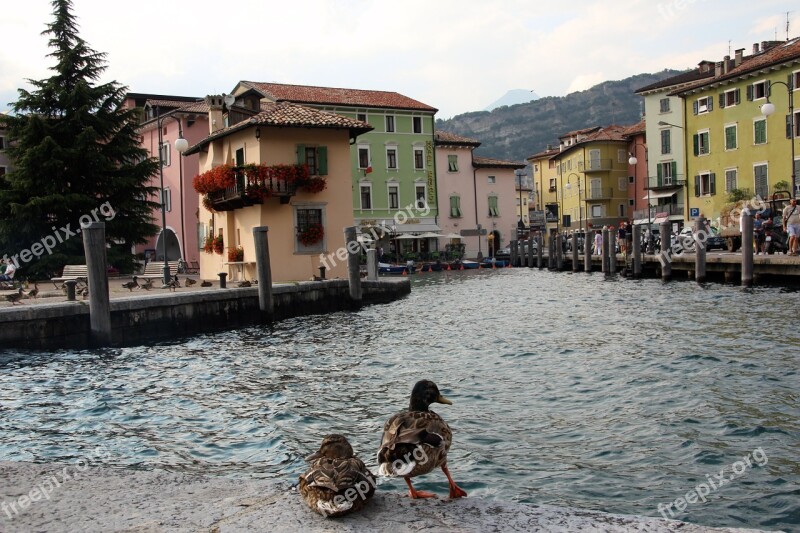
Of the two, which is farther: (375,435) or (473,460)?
(375,435)

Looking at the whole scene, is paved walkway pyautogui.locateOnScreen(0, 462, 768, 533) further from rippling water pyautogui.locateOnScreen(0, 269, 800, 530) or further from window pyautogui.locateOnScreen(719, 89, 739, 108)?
window pyautogui.locateOnScreen(719, 89, 739, 108)

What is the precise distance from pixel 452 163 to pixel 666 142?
1833 centimetres

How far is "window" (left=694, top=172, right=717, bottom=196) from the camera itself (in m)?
54.5

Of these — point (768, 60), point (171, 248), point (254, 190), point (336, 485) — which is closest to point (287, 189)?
point (254, 190)

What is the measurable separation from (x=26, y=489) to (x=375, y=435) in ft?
13.4

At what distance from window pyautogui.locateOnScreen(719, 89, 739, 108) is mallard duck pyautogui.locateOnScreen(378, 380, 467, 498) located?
52987mm

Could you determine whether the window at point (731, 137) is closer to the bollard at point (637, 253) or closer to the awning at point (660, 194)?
the awning at point (660, 194)

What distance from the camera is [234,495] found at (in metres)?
4.70

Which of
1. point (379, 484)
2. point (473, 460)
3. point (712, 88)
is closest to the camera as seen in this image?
point (379, 484)

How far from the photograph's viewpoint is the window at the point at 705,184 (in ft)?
179

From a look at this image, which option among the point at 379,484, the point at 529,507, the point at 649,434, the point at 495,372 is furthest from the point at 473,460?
the point at 495,372

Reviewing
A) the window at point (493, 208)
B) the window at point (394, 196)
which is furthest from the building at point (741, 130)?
the window at point (394, 196)

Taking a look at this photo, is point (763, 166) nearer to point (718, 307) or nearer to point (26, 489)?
point (718, 307)

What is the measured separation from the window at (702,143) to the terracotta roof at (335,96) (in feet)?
66.1
